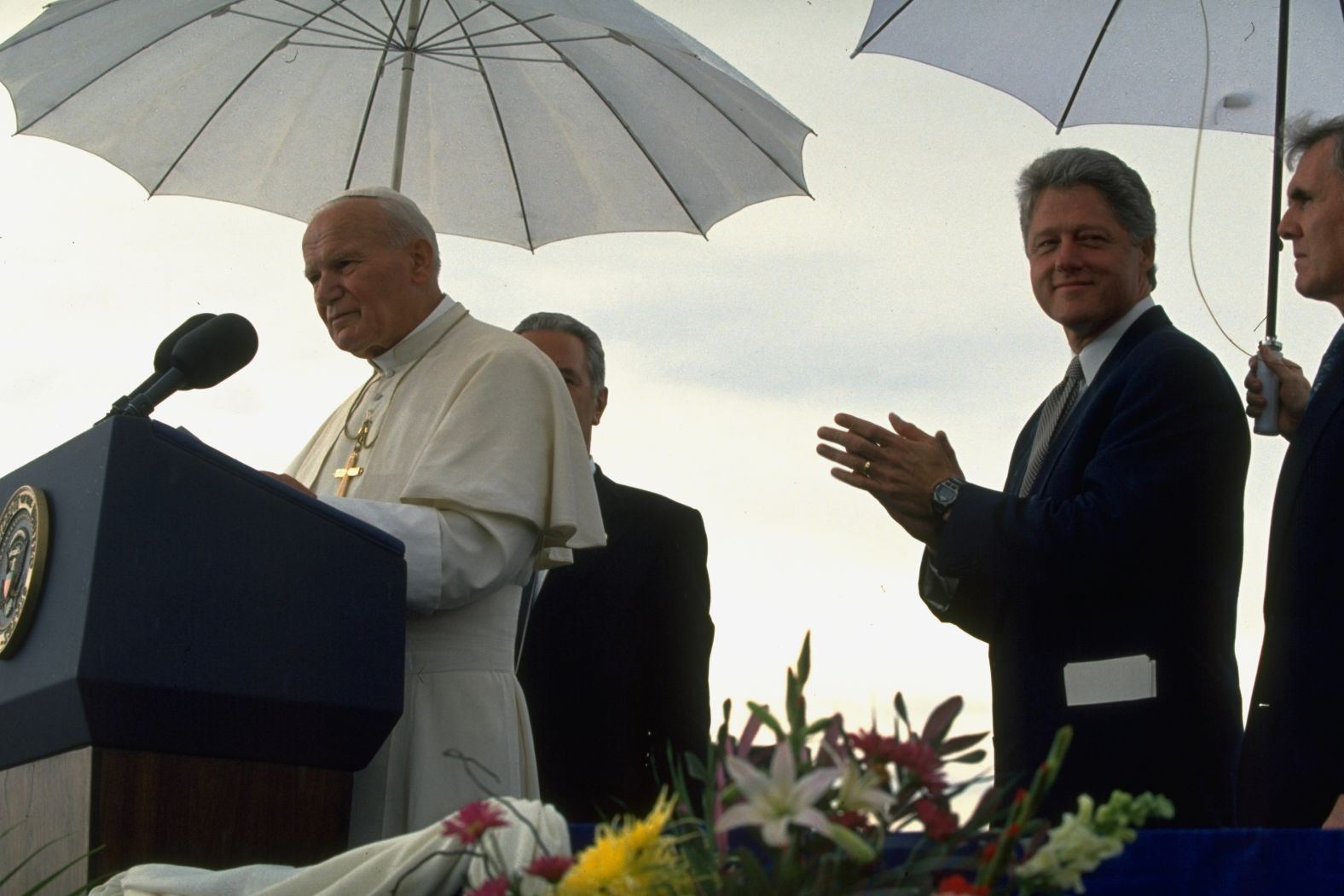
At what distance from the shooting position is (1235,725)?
327cm

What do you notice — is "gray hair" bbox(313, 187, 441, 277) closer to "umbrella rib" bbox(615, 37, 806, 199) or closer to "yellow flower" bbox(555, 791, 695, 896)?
"umbrella rib" bbox(615, 37, 806, 199)

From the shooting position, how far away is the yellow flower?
1220 millimetres

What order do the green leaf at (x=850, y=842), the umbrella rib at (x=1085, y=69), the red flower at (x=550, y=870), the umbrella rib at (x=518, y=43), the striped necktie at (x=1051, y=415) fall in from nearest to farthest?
1. the green leaf at (x=850, y=842)
2. the red flower at (x=550, y=870)
3. the striped necktie at (x=1051, y=415)
4. the umbrella rib at (x=1085, y=69)
5. the umbrella rib at (x=518, y=43)

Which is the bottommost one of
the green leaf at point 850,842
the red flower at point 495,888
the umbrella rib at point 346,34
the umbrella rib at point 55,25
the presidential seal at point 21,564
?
the red flower at point 495,888

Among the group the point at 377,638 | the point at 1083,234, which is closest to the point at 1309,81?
the point at 1083,234

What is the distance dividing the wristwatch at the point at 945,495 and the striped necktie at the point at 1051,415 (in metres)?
0.24

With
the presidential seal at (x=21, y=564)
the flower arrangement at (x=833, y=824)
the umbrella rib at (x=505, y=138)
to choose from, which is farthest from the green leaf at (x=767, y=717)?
the umbrella rib at (x=505, y=138)

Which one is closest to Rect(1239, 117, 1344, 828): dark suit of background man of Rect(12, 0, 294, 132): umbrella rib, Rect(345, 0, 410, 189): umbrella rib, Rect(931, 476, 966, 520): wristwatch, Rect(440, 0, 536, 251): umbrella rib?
Rect(931, 476, 966, 520): wristwatch

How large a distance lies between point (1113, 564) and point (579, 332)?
262 cm

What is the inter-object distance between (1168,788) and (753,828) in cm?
191

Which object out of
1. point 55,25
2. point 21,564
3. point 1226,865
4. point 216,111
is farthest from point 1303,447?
point 55,25

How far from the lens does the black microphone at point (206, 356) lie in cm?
279

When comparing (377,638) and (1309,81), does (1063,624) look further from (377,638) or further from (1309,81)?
(1309,81)

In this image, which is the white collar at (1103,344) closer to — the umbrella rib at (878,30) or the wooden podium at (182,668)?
the umbrella rib at (878,30)
